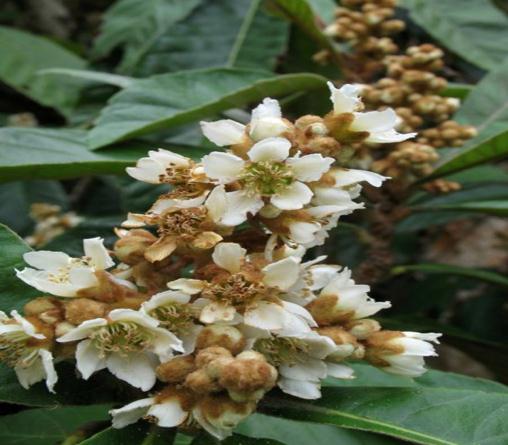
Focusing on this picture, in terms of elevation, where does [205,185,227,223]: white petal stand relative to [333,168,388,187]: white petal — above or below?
below

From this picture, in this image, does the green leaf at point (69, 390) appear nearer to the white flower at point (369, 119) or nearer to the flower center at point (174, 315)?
the flower center at point (174, 315)

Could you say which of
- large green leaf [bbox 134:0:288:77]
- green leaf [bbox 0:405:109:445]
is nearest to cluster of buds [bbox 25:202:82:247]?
large green leaf [bbox 134:0:288:77]

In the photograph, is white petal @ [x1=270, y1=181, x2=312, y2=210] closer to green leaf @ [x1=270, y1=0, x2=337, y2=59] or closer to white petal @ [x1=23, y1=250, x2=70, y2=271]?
white petal @ [x1=23, y1=250, x2=70, y2=271]

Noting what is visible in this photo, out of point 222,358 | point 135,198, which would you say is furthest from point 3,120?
point 222,358

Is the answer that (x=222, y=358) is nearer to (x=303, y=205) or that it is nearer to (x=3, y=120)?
(x=303, y=205)

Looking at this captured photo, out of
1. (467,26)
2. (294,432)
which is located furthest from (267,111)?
(467,26)

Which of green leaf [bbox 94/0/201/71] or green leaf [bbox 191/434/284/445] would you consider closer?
green leaf [bbox 191/434/284/445]

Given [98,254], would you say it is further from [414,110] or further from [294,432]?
[414,110]
